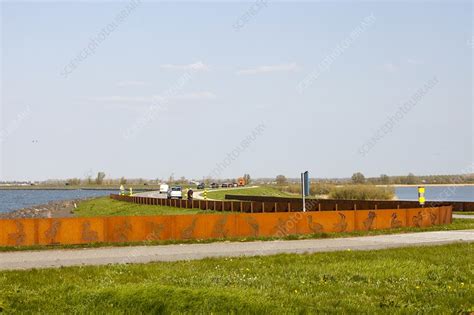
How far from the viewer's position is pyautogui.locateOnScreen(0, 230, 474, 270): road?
18.3 m

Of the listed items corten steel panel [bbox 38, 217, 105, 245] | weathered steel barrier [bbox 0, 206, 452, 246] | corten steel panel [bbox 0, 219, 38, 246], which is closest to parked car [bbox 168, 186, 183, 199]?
weathered steel barrier [bbox 0, 206, 452, 246]

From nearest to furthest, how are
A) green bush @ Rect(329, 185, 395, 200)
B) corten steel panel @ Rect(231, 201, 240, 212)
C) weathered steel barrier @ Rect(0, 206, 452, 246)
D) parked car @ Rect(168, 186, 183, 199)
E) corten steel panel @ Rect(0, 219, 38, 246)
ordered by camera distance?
corten steel panel @ Rect(0, 219, 38, 246)
weathered steel barrier @ Rect(0, 206, 452, 246)
corten steel panel @ Rect(231, 201, 240, 212)
green bush @ Rect(329, 185, 395, 200)
parked car @ Rect(168, 186, 183, 199)

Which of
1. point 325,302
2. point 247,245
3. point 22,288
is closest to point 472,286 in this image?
point 325,302

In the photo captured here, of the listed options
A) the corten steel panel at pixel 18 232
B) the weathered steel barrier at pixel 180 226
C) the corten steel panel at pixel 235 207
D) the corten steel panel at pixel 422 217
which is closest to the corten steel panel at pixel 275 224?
the weathered steel barrier at pixel 180 226

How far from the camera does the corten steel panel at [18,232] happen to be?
74.5 ft

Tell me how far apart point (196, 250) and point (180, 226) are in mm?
3878

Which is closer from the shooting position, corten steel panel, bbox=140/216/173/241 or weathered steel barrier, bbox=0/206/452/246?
weathered steel barrier, bbox=0/206/452/246

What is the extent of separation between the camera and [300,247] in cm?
2175

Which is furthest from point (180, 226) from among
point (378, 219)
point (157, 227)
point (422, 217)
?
point (422, 217)

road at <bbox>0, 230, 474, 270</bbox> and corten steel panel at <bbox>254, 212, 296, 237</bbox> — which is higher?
corten steel panel at <bbox>254, 212, 296, 237</bbox>

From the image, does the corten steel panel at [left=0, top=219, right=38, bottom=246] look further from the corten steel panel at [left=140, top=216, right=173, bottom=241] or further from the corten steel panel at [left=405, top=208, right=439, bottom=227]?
the corten steel panel at [left=405, top=208, right=439, bottom=227]

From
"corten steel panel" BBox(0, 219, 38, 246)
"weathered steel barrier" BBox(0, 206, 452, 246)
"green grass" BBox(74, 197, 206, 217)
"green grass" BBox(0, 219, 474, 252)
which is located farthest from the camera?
"green grass" BBox(74, 197, 206, 217)

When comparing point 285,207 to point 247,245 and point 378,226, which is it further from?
point 247,245

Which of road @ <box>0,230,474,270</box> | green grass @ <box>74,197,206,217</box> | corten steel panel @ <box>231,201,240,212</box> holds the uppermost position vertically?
corten steel panel @ <box>231,201,240,212</box>
